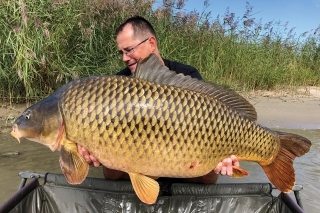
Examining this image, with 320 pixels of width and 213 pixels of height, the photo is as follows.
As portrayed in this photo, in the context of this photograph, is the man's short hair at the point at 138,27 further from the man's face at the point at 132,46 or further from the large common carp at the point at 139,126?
the large common carp at the point at 139,126

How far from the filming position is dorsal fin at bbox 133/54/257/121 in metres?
1.56

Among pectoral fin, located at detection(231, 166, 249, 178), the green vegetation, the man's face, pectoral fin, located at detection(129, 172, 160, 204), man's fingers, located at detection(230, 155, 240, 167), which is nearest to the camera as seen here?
pectoral fin, located at detection(129, 172, 160, 204)

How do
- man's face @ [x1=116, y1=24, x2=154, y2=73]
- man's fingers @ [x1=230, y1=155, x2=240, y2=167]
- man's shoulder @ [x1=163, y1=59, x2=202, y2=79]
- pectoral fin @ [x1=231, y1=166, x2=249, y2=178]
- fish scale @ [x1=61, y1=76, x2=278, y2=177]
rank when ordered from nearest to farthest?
fish scale @ [x1=61, y1=76, x2=278, y2=177]
man's fingers @ [x1=230, y1=155, x2=240, y2=167]
pectoral fin @ [x1=231, y1=166, x2=249, y2=178]
man's face @ [x1=116, y1=24, x2=154, y2=73]
man's shoulder @ [x1=163, y1=59, x2=202, y2=79]

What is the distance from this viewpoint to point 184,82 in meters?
1.60

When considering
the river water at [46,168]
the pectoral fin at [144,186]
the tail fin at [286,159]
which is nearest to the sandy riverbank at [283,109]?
the river water at [46,168]

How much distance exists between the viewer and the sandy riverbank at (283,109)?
4768mm

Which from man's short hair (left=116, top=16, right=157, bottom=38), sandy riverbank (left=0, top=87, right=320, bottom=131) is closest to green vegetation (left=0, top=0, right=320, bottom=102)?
sandy riverbank (left=0, top=87, right=320, bottom=131)

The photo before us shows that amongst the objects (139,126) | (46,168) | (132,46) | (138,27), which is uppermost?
(138,27)

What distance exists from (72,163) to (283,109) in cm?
514

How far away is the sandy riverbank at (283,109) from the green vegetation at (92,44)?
0.23m

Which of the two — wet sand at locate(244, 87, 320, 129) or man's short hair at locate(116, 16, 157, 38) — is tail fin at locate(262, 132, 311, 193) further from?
wet sand at locate(244, 87, 320, 129)

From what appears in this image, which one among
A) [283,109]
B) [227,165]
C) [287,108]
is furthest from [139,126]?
[287,108]

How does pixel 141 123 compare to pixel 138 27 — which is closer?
pixel 141 123

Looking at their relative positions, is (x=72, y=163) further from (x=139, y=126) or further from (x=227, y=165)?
(x=227, y=165)
